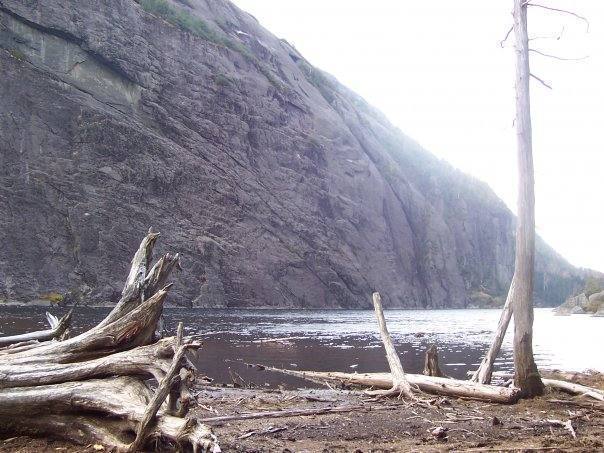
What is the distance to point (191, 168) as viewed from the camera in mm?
79312

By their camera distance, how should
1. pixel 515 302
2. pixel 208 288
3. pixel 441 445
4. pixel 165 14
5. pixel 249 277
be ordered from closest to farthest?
1. pixel 441 445
2. pixel 515 302
3. pixel 208 288
4. pixel 249 277
5. pixel 165 14

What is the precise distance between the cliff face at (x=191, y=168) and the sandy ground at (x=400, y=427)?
55.9 m

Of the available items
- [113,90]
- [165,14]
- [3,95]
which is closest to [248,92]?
[165,14]

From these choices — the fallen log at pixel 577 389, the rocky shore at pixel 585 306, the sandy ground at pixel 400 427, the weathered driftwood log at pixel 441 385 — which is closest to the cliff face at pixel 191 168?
the rocky shore at pixel 585 306

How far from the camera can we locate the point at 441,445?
21.4ft

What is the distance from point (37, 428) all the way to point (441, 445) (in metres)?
4.22

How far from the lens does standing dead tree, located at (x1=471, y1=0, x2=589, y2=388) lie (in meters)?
10.3

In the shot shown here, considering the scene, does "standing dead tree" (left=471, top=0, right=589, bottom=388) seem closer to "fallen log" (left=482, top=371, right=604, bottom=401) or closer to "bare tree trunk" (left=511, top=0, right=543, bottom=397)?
"bare tree trunk" (left=511, top=0, right=543, bottom=397)

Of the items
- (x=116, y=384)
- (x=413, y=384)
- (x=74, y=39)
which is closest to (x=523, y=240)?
(x=413, y=384)

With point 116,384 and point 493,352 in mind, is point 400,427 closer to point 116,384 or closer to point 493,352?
point 116,384

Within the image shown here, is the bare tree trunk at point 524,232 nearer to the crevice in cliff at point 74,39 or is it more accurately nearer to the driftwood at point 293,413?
the driftwood at point 293,413

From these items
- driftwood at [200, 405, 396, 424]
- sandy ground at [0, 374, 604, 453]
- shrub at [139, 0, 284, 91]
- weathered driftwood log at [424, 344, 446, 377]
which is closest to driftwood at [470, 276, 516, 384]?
sandy ground at [0, 374, 604, 453]

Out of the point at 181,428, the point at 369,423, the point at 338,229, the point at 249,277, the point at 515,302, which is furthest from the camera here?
the point at 338,229

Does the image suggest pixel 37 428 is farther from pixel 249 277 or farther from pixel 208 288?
pixel 249 277
